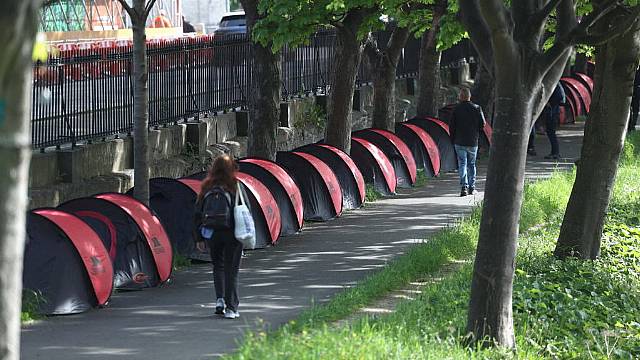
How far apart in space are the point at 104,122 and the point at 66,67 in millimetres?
1353

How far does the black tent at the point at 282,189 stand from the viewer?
16.3m

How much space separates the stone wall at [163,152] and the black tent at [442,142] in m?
2.07

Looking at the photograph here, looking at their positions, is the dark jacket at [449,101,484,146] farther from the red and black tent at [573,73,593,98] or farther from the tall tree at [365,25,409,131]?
the red and black tent at [573,73,593,98]

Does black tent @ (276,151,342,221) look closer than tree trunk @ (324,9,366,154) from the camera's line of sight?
Yes

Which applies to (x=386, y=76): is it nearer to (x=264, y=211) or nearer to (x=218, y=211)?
(x=264, y=211)

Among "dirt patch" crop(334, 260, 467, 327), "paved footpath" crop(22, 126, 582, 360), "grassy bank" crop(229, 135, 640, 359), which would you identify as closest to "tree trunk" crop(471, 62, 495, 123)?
"paved footpath" crop(22, 126, 582, 360)

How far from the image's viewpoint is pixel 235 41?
73.0 feet

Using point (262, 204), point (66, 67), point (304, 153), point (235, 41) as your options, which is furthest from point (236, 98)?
point (262, 204)

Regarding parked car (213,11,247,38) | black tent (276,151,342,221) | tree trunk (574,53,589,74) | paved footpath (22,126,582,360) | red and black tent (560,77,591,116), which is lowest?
paved footpath (22,126,582,360)

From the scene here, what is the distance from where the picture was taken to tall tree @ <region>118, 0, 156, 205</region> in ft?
46.4

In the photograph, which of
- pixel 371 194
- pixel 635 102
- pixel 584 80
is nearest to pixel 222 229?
pixel 371 194

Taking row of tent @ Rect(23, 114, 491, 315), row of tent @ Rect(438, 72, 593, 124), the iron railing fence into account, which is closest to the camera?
row of tent @ Rect(23, 114, 491, 315)

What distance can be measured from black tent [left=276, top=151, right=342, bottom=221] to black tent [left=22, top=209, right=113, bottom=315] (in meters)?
6.32

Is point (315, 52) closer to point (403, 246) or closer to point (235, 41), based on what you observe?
point (235, 41)
